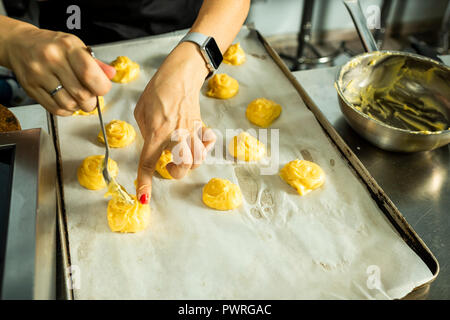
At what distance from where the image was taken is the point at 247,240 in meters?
1.45

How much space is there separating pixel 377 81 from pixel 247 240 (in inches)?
45.0

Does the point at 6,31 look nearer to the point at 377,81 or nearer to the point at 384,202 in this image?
the point at 384,202

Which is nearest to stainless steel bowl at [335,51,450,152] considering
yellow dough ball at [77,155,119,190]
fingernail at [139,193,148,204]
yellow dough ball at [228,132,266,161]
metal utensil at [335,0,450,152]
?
metal utensil at [335,0,450,152]

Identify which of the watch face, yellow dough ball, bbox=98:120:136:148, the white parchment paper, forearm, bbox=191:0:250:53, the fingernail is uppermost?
forearm, bbox=191:0:250:53

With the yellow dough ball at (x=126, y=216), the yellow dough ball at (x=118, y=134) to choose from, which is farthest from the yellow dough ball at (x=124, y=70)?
the yellow dough ball at (x=126, y=216)

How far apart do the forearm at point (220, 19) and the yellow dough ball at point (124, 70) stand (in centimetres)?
53

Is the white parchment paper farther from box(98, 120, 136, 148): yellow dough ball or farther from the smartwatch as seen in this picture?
the smartwatch

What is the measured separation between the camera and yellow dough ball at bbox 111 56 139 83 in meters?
2.09

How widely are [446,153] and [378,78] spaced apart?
51cm

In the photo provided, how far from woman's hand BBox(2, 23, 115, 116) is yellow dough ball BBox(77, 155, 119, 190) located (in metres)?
0.32

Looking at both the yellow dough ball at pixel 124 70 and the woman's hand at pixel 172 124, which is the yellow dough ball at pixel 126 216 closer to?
the woman's hand at pixel 172 124

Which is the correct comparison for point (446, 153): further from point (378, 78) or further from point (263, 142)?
point (263, 142)

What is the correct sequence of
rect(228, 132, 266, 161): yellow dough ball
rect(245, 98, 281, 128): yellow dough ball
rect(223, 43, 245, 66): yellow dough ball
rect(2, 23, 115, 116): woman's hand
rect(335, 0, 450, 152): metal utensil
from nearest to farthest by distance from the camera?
rect(2, 23, 115, 116): woman's hand, rect(335, 0, 450, 152): metal utensil, rect(228, 132, 266, 161): yellow dough ball, rect(245, 98, 281, 128): yellow dough ball, rect(223, 43, 245, 66): yellow dough ball
